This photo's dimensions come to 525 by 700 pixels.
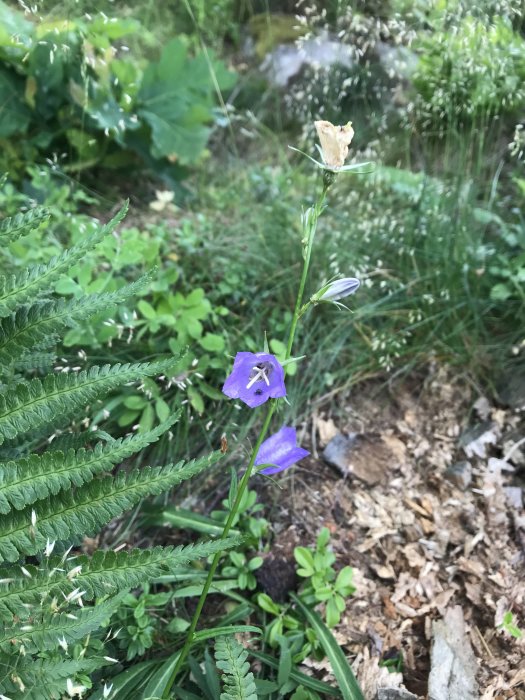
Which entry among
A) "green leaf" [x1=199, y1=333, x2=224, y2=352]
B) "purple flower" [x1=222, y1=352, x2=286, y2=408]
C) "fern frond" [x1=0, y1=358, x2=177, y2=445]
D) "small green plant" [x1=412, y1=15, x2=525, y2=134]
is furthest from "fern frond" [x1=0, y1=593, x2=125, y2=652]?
"small green plant" [x1=412, y1=15, x2=525, y2=134]

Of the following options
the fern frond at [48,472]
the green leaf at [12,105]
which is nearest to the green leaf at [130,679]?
the fern frond at [48,472]

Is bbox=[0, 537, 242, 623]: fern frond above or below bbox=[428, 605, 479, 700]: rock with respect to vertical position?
above

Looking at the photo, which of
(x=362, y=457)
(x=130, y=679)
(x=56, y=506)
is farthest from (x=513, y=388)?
(x=56, y=506)

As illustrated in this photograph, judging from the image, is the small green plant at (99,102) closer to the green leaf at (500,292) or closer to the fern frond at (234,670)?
the green leaf at (500,292)

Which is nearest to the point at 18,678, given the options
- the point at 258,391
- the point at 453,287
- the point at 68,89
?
the point at 258,391

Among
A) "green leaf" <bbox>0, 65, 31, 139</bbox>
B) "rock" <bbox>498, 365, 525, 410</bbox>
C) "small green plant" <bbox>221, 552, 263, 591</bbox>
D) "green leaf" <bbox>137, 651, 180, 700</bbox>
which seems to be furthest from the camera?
"green leaf" <bbox>0, 65, 31, 139</bbox>

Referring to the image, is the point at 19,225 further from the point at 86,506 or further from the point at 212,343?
the point at 212,343

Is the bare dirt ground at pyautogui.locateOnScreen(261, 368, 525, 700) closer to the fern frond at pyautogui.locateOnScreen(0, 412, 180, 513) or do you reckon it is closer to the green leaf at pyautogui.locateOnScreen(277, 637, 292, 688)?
the green leaf at pyautogui.locateOnScreen(277, 637, 292, 688)
